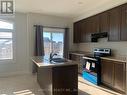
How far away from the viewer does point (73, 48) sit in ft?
22.1

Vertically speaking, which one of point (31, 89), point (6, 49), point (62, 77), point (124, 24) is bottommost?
point (31, 89)

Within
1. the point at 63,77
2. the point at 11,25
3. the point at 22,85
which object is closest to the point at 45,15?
the point at 11,25

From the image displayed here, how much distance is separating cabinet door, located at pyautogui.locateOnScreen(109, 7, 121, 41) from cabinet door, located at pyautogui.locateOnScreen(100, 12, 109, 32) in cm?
15

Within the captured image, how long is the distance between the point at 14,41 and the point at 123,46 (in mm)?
4282

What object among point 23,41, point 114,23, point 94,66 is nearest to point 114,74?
point 94,66

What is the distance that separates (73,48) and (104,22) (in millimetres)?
2596

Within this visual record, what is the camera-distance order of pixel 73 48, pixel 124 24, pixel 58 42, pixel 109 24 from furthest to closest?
1. pixel 73 48
2. pixel 58 42
3. pixel 109 24
4. pixel 124 24

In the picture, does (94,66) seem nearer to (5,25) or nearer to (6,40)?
(6,40)

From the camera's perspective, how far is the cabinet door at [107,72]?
3.79 m

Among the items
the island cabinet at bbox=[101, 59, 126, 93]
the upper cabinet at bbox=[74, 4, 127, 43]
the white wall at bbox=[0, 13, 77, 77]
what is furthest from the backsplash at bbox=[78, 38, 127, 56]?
the white wall at bbox=[0, 13, 77, 77]

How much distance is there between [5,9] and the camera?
190 inches

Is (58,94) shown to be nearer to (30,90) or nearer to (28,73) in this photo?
(30,90)

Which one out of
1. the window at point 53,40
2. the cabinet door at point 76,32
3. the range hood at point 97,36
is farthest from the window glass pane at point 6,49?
the range hood at point 97,36

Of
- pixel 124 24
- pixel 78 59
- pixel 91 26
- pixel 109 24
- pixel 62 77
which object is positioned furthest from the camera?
pixel 78 59
